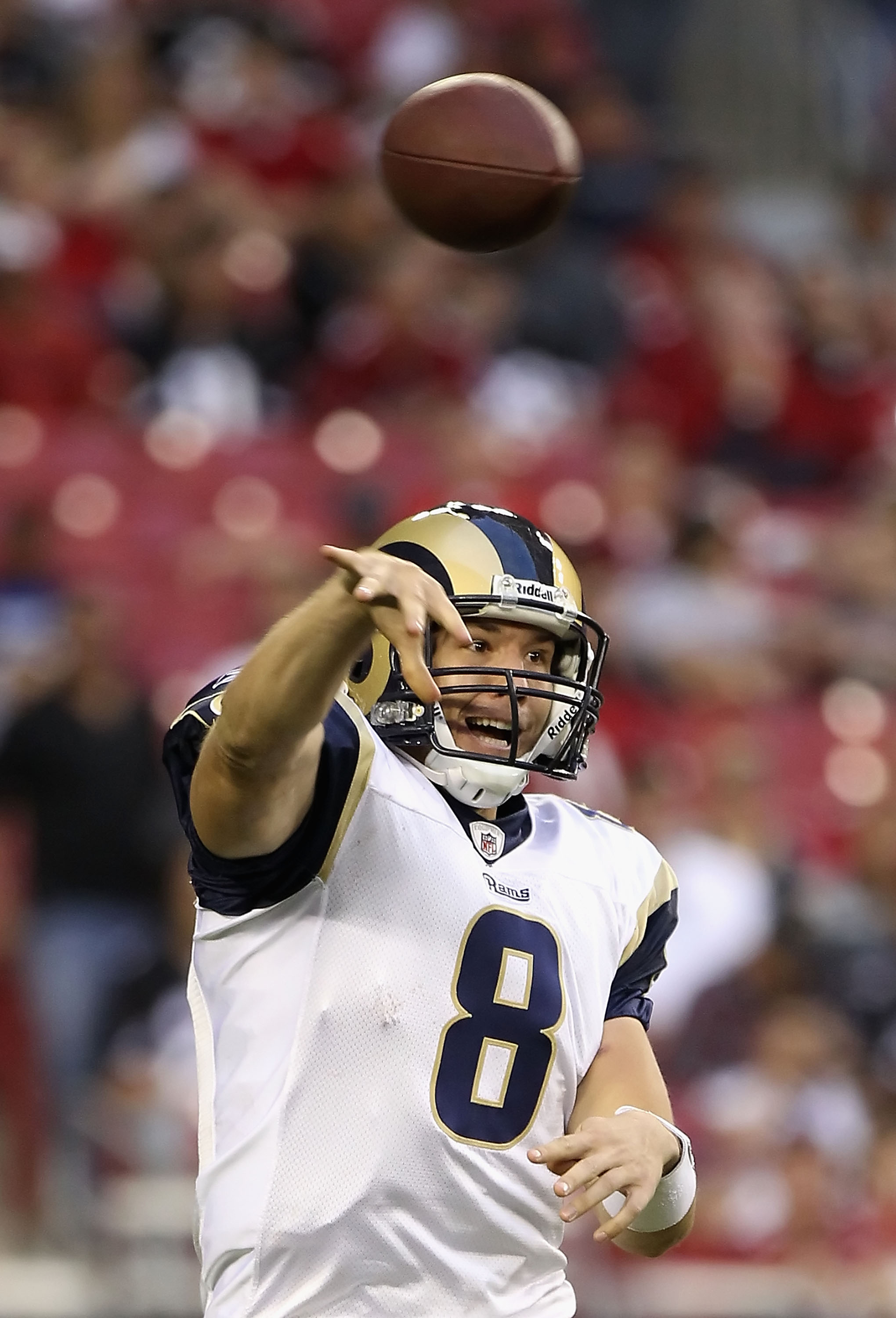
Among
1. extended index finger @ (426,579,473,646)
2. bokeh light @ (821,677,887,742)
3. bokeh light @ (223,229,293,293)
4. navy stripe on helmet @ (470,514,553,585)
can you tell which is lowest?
extended index finger @ (426,579,473,646)

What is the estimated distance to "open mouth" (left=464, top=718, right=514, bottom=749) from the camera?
294 cm

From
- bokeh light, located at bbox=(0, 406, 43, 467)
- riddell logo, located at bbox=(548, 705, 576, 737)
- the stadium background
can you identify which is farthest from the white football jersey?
bokeh light, located at bbox=(0, 406, 43, 467)

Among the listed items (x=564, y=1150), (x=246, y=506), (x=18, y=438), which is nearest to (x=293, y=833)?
(x=564, y=1150)

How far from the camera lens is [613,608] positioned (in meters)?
7.55

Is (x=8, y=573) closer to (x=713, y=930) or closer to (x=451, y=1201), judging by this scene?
(x=713, y=930)

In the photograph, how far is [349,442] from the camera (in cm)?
810

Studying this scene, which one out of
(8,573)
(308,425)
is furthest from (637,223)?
(8,573)

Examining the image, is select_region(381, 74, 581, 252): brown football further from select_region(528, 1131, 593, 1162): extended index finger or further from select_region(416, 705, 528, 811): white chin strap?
select_region(528, 1131, 593, 1162): extended index finger

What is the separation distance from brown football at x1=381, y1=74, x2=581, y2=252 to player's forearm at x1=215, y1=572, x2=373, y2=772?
159 cm

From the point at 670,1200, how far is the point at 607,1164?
47 cm

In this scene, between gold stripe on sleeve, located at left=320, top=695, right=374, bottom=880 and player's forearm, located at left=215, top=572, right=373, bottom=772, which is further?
gold stripe on sleeve, located at left=320, top=695, right=374, bottom=880

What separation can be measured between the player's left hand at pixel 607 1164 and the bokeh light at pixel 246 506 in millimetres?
4947

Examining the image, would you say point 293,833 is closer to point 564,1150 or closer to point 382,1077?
point 382,1077

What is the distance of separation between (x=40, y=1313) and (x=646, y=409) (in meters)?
4.92
